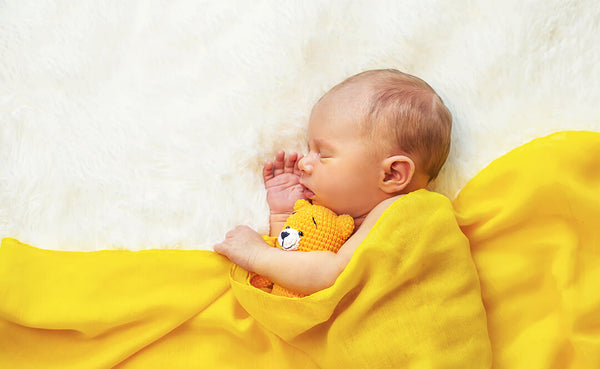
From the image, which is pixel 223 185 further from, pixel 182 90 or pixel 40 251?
pixel 40 251

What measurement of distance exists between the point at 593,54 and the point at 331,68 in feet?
1.97

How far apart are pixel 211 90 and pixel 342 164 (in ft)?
1.22

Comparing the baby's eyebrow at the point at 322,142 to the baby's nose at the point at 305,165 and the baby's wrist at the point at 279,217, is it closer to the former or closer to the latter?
the baby's nose at the point at 305,165

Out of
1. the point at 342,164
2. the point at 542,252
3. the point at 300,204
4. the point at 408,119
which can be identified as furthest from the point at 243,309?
the point at 542,252

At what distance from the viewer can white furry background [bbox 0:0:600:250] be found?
Answer: 1066mm

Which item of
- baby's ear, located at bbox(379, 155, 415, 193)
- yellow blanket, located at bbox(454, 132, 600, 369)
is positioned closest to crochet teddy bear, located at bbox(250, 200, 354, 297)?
baby's ear, located at bbox(379, 155, 415, 193)

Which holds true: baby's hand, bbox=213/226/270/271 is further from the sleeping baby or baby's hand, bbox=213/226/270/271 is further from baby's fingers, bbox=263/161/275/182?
baby's fingers, bbox=263/161/275/182

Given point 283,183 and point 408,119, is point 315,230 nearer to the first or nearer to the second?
point 283,183

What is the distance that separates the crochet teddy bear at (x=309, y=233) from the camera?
101cm

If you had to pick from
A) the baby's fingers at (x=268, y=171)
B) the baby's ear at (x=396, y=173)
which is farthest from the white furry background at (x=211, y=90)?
the baby's ear at (x=396, y=173)

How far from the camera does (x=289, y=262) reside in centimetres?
97

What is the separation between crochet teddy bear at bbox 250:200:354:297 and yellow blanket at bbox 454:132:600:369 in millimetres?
246

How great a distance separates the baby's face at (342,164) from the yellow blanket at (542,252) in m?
0.21

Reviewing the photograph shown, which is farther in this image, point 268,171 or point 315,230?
point 268,171
